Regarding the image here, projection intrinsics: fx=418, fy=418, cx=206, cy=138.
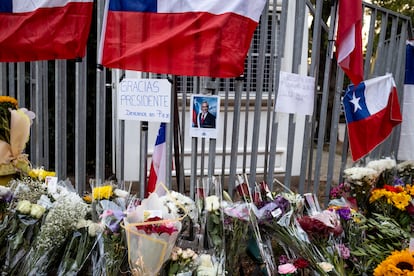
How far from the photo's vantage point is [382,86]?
3592 millimetres

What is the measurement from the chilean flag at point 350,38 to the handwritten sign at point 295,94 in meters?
0.27

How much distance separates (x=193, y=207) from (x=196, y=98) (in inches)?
36.1

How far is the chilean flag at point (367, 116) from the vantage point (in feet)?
11.3

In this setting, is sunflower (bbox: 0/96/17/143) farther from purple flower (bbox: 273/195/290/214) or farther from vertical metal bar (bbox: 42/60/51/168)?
purple flower (bbox: 273/195/290/214)

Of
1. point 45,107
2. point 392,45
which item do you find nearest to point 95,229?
point 45,107

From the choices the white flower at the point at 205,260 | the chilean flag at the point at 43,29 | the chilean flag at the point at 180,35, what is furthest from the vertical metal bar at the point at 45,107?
the white flower at the point at 205,260

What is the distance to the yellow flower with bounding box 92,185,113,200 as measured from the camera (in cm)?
207

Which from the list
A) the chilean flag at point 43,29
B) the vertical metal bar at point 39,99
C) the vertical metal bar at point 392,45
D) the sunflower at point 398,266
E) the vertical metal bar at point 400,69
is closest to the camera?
the sunflower at point 398,266

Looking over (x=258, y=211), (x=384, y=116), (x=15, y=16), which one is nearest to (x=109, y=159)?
(x=15, y=16)

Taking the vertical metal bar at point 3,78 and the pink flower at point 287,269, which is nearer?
the pink flower at point 287,269

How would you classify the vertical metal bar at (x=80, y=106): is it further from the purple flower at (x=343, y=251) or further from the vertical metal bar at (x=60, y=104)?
the purple flower at (x=343, y=251)

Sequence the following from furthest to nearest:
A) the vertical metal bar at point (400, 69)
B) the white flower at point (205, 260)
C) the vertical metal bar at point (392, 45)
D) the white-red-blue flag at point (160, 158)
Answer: the vertical metal bar at point (400, 69) < the vertical metal bar at point (392, 45) < the white-red-blue flag at point (160, 158) < the white flower at point (205, 260)

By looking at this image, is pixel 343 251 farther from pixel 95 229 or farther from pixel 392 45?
pixel 392 45

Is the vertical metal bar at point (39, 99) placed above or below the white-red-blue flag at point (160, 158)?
above
